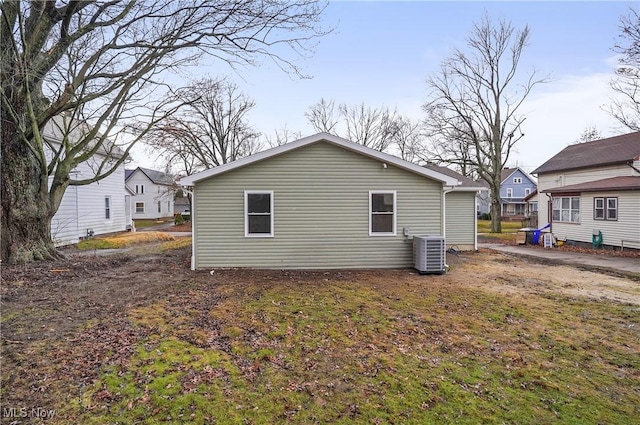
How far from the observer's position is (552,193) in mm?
18156

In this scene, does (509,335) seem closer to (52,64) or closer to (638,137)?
(52,64)

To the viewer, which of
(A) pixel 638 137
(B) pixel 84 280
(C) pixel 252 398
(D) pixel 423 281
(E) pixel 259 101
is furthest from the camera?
(E) pixel 259 101

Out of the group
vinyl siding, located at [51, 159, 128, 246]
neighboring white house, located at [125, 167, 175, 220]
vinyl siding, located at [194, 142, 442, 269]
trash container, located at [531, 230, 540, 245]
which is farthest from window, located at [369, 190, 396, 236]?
neighboring white house, located at [125, 167, 175, 220]

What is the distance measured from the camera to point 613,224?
14875 mm

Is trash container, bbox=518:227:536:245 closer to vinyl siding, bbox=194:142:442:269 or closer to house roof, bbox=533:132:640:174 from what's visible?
house roof, bbox=533:132:640:174

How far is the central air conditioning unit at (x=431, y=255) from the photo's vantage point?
9461mm

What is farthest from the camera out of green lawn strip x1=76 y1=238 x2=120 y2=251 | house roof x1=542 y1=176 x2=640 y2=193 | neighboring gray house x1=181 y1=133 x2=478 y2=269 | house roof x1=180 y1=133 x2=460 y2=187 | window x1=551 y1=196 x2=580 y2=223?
window x1=551 y1=196 x2=580 y2=223

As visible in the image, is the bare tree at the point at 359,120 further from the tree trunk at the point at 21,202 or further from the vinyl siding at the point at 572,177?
the tree trunk at the point at 21,202

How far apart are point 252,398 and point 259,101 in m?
31.1

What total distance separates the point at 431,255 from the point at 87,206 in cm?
1668

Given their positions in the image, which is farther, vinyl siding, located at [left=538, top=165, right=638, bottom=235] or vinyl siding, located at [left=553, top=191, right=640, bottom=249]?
vinyl siding, located at [left=538, top=165, right=638, bottom=235]

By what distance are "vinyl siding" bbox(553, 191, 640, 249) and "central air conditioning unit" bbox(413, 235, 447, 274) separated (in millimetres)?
10121

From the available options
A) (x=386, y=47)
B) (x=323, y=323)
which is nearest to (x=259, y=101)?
(x=386, y=47)

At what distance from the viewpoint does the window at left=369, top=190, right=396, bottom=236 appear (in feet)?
33.3
